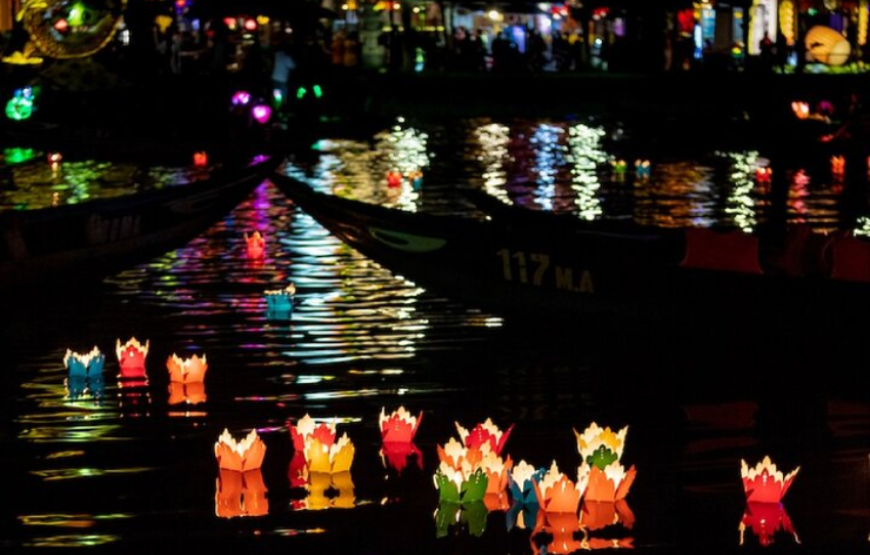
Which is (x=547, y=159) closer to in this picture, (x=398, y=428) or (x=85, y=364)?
(x=85, y=364)

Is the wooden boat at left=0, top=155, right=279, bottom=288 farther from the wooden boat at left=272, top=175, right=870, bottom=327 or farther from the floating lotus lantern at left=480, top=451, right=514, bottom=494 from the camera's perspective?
the floating lotus lantern at left=480, top=451, right=514, bottom=494

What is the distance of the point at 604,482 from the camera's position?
8.07m

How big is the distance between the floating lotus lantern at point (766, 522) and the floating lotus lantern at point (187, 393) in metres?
3.92

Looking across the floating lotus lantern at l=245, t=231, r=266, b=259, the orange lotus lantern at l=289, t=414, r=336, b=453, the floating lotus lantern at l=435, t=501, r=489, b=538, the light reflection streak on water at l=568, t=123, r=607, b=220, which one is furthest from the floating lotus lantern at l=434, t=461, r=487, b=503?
the light reflection streak on water at l=568, t=123, r=607, b=220

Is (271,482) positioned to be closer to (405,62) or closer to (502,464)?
(502,464)

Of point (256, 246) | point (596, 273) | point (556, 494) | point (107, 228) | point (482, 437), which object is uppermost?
point (107, 228)

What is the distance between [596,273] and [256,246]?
5747 millimetres

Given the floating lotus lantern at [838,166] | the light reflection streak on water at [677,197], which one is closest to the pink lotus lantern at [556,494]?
the light reflection streak on water at [677,197]

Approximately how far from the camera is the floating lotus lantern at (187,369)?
10898mm

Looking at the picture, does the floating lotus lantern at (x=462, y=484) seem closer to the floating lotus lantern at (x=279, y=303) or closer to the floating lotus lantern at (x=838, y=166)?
the floating lotus lantern at (x=279, y=303)

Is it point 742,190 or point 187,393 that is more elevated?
point 187,393

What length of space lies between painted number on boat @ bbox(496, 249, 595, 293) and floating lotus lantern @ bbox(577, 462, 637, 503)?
404 cm

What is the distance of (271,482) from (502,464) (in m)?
1.25

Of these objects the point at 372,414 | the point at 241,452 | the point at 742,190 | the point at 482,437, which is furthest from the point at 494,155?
the point at 482,437
